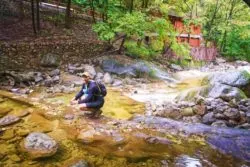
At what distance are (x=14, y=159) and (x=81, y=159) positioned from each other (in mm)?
1402

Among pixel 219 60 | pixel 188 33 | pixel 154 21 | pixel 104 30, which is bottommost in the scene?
pixel 219 60

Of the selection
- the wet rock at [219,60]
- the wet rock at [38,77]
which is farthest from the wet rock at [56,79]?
the wet rock at [219,60]

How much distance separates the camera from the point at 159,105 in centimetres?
1246

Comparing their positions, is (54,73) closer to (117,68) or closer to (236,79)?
(117,68)

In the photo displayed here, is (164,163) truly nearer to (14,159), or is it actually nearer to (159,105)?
(14,159)

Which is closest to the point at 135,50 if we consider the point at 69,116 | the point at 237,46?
the point at 69,116

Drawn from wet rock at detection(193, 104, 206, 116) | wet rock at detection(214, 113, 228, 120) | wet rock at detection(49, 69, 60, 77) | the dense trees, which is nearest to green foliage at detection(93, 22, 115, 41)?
the dense trees

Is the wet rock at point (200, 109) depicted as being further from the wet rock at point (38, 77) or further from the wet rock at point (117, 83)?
the wet rock at point (38, 77)

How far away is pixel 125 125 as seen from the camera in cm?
977

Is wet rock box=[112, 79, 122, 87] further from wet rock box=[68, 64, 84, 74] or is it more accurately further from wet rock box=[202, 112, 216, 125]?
wet rock box=[202, 112, 216, 125]

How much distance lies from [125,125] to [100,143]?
1796 millimetres

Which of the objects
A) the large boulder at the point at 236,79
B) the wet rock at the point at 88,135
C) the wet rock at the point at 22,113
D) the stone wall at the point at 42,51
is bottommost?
the wet rock at the point at 88,135

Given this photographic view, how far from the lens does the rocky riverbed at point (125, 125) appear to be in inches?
289

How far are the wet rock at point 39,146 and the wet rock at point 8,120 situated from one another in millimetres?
1527
